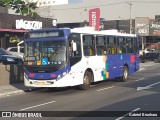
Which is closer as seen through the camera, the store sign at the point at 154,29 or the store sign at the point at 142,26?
the store sign at the point at 142,26

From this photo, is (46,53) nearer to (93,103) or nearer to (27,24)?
(93,103)

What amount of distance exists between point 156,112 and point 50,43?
7.15 m

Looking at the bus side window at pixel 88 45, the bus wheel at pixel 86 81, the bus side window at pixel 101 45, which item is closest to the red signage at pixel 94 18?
the bus side window at pixel 101 45

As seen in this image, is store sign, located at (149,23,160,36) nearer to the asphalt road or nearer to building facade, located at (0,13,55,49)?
building facade, located at (0,13,55,49)

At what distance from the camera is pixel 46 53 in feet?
56.7

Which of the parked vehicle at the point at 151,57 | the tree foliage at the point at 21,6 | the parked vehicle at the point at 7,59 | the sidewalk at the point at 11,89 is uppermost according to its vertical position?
the tree foliage at the point at 21,6

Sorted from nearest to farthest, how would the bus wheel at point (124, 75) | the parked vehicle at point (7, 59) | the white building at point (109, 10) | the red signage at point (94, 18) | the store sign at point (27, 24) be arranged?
the bus wheel at point (124, 75)
the parked vehicle at point (7, 59)
the store sign at point (27, 24)
the red signage at point (94, 18)
the white building at point (109, 10)

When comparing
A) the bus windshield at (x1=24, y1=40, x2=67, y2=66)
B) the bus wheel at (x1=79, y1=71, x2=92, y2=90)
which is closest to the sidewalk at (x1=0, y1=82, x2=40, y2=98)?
the bus windshield at (x1=24, y1=40, x2=67, y2=66)

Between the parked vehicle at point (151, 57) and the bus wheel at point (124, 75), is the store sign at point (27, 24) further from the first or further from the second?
the bus wheel at point (124, 75)

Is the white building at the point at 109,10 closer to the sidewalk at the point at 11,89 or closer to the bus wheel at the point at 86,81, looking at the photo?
the sidewalk at the point at 11,89

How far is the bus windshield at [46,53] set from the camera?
17.1 meters

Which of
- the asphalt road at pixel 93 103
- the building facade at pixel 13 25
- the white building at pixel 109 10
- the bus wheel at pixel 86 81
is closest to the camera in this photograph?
the asphalt road at pixel 93 103

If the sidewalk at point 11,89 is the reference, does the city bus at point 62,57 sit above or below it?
above

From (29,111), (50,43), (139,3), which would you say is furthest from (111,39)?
(139,3)
